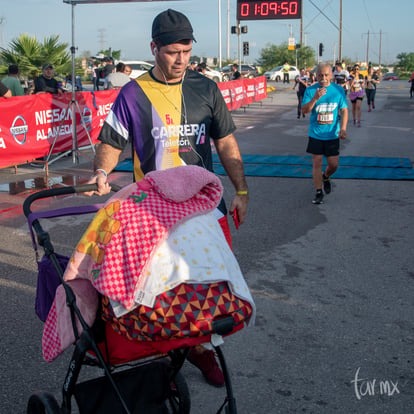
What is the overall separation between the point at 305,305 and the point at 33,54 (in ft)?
48.1

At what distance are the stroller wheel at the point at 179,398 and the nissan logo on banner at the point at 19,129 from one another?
8.38 meters

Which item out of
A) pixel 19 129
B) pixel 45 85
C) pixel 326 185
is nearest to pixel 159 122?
pixel 326 185

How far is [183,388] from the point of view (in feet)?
9.14

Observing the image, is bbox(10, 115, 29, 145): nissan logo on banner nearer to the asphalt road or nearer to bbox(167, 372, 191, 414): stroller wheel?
the asphalt road

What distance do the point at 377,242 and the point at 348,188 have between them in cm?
295

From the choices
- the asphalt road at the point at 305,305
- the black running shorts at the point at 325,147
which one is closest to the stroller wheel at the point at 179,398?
the asphalt road at the point at 305,305

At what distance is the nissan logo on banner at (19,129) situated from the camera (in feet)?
33.4

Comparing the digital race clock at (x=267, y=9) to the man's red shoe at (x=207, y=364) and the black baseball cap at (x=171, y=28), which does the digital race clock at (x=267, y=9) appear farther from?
the man's red shoe at (x=207, y=364)

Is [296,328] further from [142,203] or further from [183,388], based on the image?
Answer: [142,203]

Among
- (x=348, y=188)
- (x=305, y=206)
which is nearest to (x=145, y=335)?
(x=305, y=206)

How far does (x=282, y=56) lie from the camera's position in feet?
255

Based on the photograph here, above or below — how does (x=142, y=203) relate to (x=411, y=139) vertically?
above

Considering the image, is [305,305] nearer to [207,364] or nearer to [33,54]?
[207,364]

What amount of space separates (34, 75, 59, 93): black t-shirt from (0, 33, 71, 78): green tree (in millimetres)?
4372
